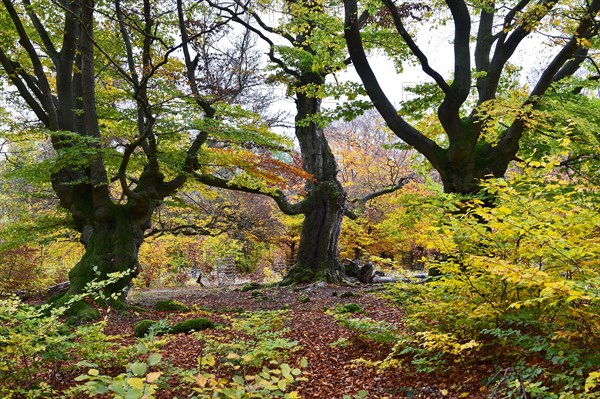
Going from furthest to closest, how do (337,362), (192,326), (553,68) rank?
(553,68)
(192,326)
(337,362)

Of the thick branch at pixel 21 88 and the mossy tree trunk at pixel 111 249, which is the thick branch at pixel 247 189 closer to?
the mossy tree trunk at pixel 111 249

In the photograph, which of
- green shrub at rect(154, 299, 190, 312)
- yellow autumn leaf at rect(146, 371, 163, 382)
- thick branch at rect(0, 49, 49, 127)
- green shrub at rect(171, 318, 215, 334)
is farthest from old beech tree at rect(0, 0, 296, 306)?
yellow autumn leaf at rect(146, 371, 163, 382)

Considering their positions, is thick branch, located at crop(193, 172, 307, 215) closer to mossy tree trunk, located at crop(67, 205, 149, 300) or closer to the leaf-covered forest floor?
mossy tree trunk, located at crop(67, 205, 149, 300)

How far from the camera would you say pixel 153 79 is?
9.23 m

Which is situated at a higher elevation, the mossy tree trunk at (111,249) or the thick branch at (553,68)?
the thick branch at (553,68)

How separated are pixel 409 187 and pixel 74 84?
13449 millimetres

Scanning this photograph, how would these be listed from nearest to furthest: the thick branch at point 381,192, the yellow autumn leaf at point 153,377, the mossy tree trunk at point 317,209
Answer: the yellow autumn leaf at point 153,377
the mossy tree trunk at point 317,209
the thick branch at point 381,192

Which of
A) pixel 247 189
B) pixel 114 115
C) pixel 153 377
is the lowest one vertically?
pixel 153 377

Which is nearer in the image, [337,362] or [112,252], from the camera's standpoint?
[337,362]

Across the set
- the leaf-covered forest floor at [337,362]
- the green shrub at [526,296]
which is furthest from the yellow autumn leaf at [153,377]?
the green shrub at [526,296]

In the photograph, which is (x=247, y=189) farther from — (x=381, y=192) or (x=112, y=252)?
(x=381, y=192)

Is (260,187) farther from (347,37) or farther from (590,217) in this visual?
(590,217)

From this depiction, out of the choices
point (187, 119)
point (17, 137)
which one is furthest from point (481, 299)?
point (17, 137)

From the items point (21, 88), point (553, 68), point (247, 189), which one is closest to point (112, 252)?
point (21, 88)
